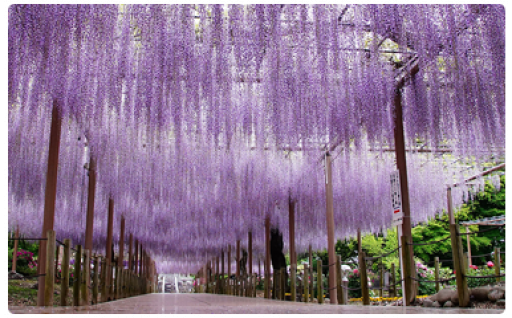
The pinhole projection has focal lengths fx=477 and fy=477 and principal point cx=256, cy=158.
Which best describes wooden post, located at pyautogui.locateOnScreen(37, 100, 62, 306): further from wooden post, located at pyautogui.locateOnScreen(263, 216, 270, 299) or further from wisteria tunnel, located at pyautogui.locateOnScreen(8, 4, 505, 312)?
wooden post, located at pyautogui.locateOnScreen(263, 216, 270, 299)

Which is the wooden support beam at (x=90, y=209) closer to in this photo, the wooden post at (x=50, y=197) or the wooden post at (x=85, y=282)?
the wooden post at (x=85, y=282)

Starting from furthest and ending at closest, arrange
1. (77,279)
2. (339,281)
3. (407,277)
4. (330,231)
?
(330,231), (339,281), (77,279), (407,277)

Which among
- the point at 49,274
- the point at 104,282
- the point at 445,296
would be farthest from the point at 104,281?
the point at 445,296

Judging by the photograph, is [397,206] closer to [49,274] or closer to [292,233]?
[49,274]

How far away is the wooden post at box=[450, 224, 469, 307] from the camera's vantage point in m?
4.56

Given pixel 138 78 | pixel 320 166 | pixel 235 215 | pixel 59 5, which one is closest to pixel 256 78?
pixel 138 78

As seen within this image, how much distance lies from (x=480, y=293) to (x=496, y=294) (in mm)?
150

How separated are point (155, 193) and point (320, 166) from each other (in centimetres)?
401

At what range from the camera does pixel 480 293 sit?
16.1ft

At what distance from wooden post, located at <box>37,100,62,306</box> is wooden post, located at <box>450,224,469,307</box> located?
4.22 meters

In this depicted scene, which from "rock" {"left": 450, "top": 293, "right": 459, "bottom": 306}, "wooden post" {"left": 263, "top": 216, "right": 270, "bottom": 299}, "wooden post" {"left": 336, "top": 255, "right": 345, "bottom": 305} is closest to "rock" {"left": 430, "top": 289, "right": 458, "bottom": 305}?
"rock" {"left": 450, "top": 293, "right": 459, "bottom": 306}

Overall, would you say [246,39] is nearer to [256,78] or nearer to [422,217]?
[256,78]

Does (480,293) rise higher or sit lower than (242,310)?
higher

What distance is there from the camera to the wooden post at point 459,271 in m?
4.56
